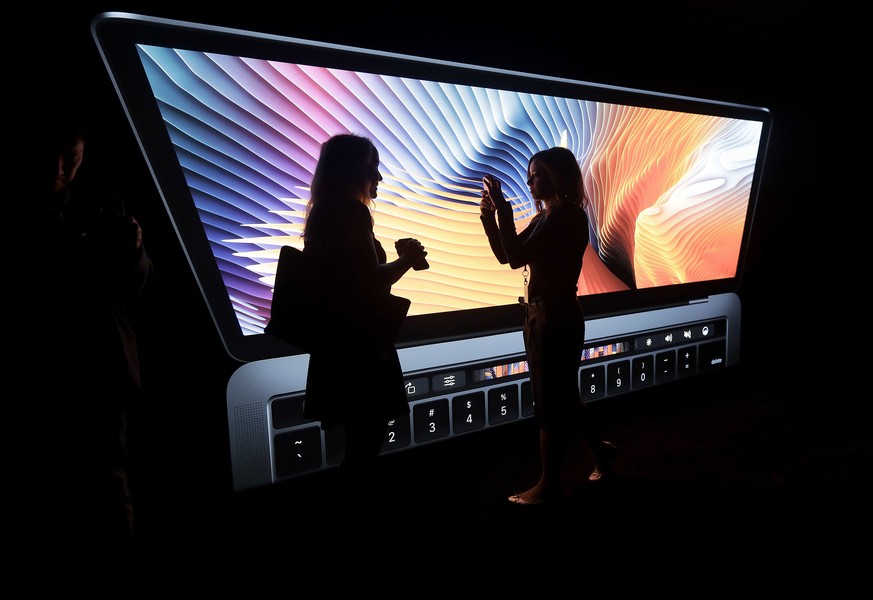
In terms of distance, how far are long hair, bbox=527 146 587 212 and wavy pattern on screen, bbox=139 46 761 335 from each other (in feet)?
0.57

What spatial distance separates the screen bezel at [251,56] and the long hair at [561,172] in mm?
254

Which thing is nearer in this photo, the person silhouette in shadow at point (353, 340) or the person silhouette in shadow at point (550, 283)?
the person silhouette in shadow at point (353, 340)

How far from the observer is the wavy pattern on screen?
0.99m

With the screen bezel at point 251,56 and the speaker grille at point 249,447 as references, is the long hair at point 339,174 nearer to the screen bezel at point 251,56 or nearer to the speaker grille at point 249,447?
the screen bezel at point 251,56

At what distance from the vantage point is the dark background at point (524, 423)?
99 centimetres

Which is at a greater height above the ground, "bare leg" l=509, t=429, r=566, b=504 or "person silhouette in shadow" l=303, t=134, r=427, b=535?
"person silhouette in shadow" l=303, t=134, r=427, b=535

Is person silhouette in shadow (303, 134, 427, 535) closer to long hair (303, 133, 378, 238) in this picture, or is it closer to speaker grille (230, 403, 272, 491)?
long hair (303, 133, 378, 238)

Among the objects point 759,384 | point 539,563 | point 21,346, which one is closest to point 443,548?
point 539,563

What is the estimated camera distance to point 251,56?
99cm

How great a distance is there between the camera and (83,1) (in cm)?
89

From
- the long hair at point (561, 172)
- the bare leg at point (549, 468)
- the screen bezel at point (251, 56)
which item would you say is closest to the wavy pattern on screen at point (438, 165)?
the screen bezel at point (251, 56)

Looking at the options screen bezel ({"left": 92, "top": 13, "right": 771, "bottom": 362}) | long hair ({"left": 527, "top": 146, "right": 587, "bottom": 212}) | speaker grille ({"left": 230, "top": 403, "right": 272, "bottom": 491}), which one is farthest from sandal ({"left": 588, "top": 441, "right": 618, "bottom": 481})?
speaker grille ({"left": 230, "top": 403, "right": 272, "bottom": 491})

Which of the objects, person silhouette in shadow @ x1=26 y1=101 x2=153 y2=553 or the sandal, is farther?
the sandal

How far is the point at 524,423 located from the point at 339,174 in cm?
97
